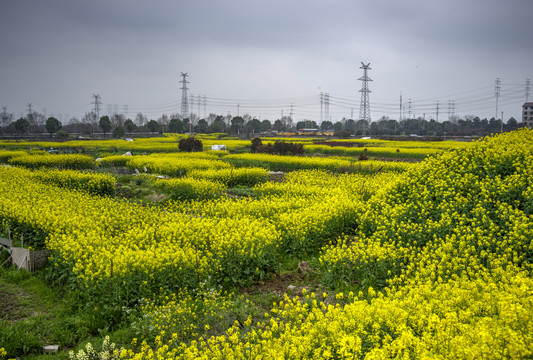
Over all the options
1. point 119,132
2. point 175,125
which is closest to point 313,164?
point 119,132

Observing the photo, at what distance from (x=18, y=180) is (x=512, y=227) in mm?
16779

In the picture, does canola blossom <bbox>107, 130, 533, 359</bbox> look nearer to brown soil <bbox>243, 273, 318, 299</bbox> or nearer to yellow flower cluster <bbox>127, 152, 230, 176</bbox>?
brown soil <bbox>243, 273, 318, 299</bbox>

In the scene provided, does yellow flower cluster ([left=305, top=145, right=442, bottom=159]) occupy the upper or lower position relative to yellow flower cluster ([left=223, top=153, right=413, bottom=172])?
upper

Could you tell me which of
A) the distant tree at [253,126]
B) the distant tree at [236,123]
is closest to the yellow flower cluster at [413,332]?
the distant tree at [236,123]

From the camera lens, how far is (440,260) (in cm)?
675

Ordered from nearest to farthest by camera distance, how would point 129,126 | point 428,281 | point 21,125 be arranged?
point 428,281
point 21,125
point 129,126

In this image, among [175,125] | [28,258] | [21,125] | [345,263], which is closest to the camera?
[345,263]

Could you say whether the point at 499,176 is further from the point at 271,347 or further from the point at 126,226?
the point at 126,226

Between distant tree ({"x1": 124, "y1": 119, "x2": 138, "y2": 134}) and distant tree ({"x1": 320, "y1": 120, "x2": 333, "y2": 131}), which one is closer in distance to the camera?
distant tree ({"x1": 124, "y1": 119, "x2": 138, "y2": 134})

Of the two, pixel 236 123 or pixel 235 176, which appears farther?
pixel 236 123

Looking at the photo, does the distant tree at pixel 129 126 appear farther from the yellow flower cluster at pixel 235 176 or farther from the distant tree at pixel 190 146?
the yellow flower cluster at pixel 235 176

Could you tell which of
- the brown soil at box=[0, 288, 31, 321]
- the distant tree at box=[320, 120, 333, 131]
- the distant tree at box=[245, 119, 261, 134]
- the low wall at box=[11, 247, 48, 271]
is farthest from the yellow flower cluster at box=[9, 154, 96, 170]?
the distant tree at box=[320, 120, 333, 131]

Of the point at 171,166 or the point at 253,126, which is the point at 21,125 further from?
the point at 171,166

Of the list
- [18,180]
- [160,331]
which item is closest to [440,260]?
[160,331]
